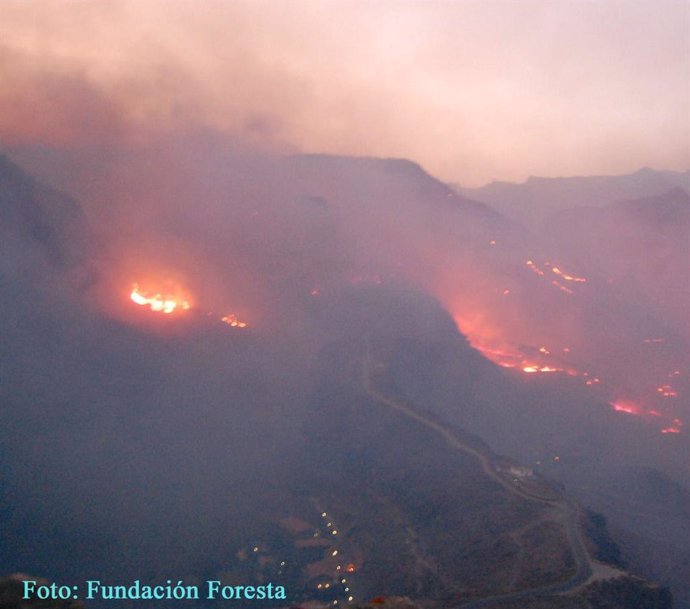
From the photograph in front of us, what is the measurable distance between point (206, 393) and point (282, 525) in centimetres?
3323

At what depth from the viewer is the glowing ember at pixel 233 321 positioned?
109 metres

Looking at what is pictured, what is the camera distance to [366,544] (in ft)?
197

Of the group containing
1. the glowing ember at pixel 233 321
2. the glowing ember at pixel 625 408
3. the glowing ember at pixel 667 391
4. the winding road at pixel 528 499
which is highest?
the glowing ember at pixel 233 321

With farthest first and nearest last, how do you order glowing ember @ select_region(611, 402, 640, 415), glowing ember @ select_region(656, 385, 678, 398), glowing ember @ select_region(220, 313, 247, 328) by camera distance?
glowing ember @ select_region(656, 385, 678, 398)
glowing ember @ select_region(611, 402, 640, 415)
glowing ember @ select_region(220, 313, 247, 328)

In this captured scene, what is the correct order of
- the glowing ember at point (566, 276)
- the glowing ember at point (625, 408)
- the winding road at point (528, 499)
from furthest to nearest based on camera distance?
the glowing ember at point (566, 276)
the glowing ember at point (625, 408)
the winding road at point (528, 499)

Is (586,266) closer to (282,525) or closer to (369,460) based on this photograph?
(369,460)

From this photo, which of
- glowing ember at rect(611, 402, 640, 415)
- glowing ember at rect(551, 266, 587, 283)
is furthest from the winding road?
glowing ember at rect(551, 266, 587, 283)

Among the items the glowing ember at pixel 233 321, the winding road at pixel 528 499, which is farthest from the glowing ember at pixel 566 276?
the glowing ember at pixel 233 321

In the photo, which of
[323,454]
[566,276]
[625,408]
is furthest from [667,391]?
[323,454]

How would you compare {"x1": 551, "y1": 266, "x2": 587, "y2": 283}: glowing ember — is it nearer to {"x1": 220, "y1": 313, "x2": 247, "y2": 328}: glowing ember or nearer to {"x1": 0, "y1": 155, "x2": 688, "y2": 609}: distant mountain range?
{"x1": 0, "y1": 155, "x2": 688, "y2": 609}: distant mountain range

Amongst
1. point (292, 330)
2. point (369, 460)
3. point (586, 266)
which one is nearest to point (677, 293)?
point (586, 266)

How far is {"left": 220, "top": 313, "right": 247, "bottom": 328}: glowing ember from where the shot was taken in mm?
108938

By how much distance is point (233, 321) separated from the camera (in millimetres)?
110250

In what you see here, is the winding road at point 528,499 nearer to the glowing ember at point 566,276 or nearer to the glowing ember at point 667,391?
the glowing ember at point 667,391
